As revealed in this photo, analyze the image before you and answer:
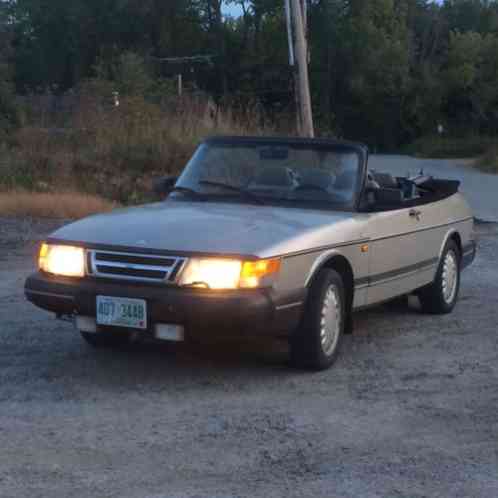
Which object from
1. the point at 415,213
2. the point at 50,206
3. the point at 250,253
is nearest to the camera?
the point at 250,253

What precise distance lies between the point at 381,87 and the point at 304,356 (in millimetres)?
64680

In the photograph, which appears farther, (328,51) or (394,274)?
(328,51)

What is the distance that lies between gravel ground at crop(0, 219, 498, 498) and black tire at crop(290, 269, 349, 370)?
116 mm

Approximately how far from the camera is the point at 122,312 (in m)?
6.03

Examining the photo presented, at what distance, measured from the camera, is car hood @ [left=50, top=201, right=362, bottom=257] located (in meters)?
6.08

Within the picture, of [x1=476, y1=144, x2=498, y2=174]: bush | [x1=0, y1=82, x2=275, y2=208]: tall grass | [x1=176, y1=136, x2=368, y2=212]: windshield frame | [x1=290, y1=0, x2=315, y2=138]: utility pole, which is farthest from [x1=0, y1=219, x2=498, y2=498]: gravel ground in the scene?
[x1=476, y1=144, x2=498, y2=174]: bush

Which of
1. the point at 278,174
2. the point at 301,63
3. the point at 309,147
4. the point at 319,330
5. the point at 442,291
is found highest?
the point at 301,63

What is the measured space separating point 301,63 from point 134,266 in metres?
14.5

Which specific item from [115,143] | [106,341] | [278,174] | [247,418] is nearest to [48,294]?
[106,341]

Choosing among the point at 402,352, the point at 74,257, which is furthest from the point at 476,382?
the point at 74,257

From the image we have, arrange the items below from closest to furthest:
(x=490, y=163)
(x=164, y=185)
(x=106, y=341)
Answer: (x=106, y=341) → (x=164, y=185) → (x=490, y=163)

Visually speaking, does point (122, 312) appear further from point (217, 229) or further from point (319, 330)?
point (319, 330)

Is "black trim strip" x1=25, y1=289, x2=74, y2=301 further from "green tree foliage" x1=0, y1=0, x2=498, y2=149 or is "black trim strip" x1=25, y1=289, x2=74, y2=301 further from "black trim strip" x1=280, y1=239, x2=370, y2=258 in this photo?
"green tree foliage" x1=0, y1=0, x2=498, y2=149

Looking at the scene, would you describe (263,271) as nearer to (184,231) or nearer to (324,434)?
(184,231)
